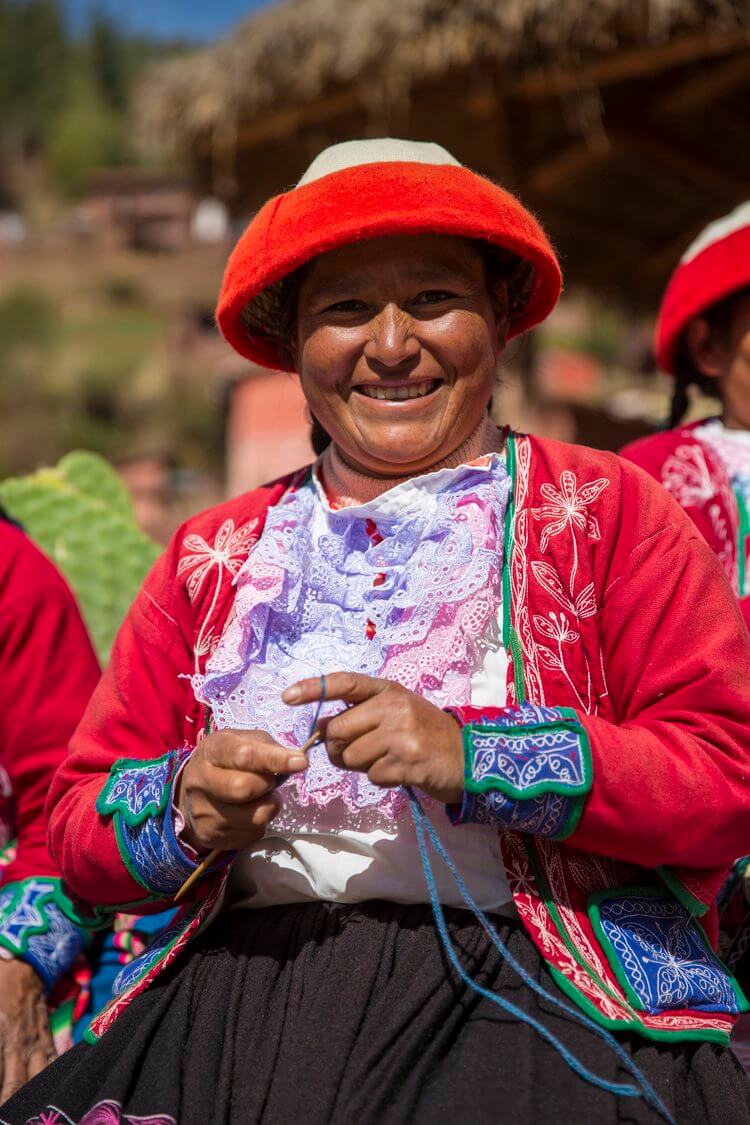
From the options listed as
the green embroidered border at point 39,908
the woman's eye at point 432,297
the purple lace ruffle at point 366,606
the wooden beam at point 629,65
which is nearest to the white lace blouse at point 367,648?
the purple lace ruffle at point 366,606

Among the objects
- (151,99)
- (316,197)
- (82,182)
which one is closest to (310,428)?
(316,197)

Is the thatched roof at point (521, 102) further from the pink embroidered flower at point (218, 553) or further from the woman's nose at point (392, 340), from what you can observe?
the pink embroidered flower at point (218, 553)

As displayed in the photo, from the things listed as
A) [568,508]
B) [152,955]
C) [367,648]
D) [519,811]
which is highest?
[568,508]

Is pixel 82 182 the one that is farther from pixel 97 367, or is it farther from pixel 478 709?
pixel 478 709

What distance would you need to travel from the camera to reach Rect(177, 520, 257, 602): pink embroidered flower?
1997 millimetres

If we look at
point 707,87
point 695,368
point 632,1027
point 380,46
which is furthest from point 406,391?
point 707,87

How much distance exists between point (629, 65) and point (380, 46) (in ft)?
3.32

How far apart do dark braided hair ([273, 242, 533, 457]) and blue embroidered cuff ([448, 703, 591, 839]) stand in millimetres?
684

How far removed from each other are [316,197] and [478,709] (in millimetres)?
824

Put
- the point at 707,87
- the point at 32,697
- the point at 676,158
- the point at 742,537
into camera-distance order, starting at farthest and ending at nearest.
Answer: the point at 676,158 < the point at 707,87 < the point at 742,537 < the point at 32,697

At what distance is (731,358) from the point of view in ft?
8.74

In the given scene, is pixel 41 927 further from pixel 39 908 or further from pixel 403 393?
pixel 403 393

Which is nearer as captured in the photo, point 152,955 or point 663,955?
point 663,955

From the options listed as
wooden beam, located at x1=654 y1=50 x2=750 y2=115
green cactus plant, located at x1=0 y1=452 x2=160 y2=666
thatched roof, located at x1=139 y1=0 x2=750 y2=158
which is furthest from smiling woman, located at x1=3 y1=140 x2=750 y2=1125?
wooden beam, located at x1=654 y1=50 x2=750 y2=115
